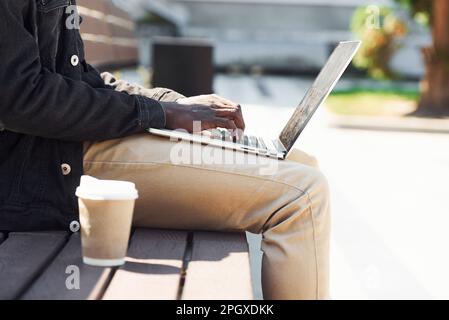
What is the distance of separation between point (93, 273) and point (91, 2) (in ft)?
22.7

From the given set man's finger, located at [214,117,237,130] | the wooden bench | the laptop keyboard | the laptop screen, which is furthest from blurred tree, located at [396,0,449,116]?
the wooden bench

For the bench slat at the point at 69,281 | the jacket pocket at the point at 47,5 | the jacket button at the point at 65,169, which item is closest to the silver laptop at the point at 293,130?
the jacket button at the point at 65,169

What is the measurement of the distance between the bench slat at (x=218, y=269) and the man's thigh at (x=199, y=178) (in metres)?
0.08

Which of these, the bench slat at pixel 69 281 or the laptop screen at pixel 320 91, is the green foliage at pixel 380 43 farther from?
the bench slat at pixel 69 281

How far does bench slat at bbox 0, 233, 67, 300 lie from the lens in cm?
222

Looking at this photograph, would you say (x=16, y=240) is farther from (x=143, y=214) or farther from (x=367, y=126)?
(x=367, y=126)

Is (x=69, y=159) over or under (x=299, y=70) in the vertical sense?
over

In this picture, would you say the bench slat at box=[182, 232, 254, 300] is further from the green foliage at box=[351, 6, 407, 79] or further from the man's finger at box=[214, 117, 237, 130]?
the green foliage at box=[351, 6, 407, 79]

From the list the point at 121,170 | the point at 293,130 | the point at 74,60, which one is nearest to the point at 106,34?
the point at 293,130

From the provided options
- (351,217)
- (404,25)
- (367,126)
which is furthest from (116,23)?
(404,25)

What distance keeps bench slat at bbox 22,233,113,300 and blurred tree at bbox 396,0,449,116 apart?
13.4 m

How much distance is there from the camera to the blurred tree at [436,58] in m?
15.4

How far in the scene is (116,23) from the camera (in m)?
12.9

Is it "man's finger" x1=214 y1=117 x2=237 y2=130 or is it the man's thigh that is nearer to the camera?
the man's thigh
